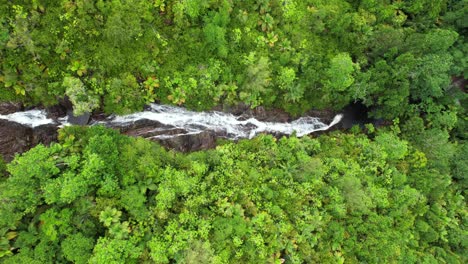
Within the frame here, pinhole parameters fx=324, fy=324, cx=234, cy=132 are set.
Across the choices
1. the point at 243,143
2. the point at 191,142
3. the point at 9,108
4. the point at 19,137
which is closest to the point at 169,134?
the point at 191,142

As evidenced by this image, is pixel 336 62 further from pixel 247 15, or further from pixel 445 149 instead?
pixel 445 149

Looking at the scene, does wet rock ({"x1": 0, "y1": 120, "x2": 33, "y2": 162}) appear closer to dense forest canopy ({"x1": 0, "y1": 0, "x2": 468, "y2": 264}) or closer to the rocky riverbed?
the rocky riverbed

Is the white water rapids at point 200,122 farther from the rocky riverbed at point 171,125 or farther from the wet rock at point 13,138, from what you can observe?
the wet rock at point 13,138

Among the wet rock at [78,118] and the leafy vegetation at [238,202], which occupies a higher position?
the wet rock at [78,118]

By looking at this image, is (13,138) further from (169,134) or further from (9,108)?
(169,134)

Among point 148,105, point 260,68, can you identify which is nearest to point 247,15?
point 260,68

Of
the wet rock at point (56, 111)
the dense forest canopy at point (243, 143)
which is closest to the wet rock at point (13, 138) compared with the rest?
the wet rock at point (56, 111)
